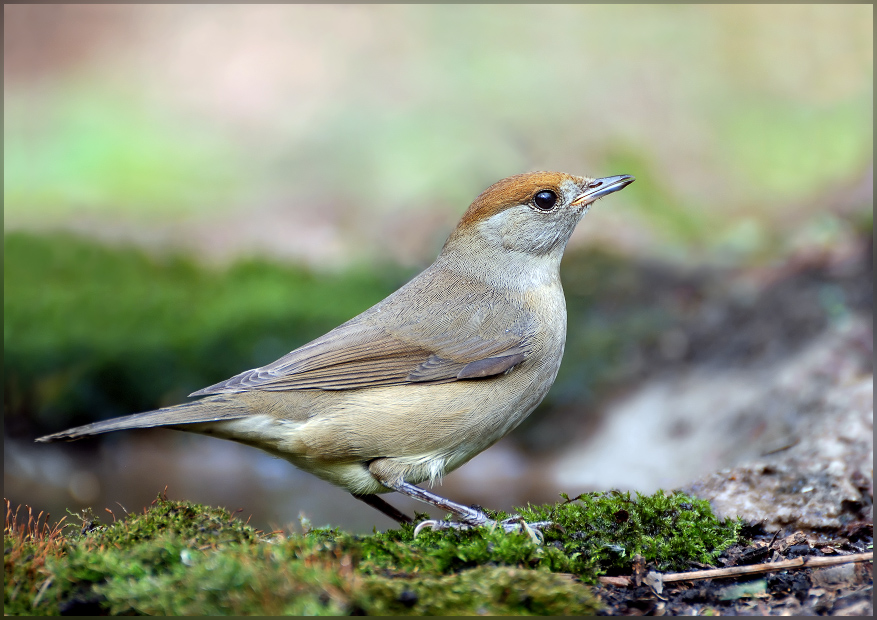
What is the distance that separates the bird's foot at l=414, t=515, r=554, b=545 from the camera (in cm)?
400

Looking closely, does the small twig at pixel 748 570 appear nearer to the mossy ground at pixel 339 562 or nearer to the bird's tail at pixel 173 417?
the mossy ground at pixel 339 562

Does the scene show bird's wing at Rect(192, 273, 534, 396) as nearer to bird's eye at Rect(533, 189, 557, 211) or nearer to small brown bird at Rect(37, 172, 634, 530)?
small brown bird at Rect(37, 172, 634, 530)

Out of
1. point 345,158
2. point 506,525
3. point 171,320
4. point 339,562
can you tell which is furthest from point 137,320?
point 339,562

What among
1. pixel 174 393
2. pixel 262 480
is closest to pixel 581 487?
pixel 262 480

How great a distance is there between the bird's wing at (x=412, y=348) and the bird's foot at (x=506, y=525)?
3.10 ft

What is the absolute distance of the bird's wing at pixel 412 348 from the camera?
486 centimetres

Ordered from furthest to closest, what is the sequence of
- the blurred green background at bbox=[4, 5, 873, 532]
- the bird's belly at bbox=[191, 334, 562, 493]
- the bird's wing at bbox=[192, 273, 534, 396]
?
the blurred green background at bbox=[4, 5, 873, 532] < the bird's wing at bbox=[192, 273, 534, 396] < the bird's belly at bbox=[191, 334, 562, 493]

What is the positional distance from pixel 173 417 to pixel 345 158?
31.9 ft

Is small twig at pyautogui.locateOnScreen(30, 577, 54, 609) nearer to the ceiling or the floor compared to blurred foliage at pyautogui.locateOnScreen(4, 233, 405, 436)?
nearer to the floor

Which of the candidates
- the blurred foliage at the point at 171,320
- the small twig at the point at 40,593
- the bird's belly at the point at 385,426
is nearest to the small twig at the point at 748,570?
the bird's belly at the point at 385,426

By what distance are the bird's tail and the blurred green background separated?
4726mm

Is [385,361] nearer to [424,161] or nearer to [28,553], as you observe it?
[28,553]

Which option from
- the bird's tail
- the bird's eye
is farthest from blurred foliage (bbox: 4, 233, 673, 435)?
the bird's tail

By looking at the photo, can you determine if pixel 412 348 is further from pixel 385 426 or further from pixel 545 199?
pixel 545 199
